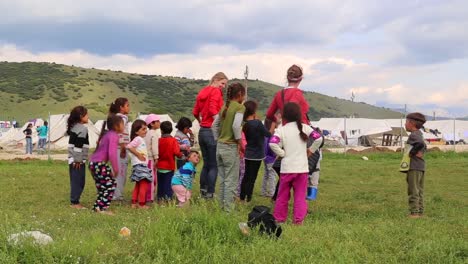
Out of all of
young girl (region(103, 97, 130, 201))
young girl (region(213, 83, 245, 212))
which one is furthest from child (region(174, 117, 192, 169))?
young girl (region(213, 83, 245, 212))

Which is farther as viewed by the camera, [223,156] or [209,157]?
[209,157]

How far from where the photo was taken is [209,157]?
Result: 7.63m

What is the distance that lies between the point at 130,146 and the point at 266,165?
8.13ft

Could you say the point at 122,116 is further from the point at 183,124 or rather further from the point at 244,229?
the point at 244,229

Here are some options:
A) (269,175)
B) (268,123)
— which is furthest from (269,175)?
(268,123)

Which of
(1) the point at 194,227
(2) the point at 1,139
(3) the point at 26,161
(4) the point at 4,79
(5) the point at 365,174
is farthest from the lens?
(4) the point at 4,79

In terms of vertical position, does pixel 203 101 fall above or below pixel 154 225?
above

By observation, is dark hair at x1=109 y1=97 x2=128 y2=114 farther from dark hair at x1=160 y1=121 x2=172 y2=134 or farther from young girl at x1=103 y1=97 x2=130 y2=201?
dark hair at x1=160 y1=121 x2=172 y2=134

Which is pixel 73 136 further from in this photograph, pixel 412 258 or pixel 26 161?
pixel 26 161

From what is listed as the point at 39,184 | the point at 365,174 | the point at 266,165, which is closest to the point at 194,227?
the point at 266,165

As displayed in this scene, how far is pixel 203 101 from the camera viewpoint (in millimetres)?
7629

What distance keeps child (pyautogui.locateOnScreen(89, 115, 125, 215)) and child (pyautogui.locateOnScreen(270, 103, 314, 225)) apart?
2382mm

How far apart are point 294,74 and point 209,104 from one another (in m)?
1.37

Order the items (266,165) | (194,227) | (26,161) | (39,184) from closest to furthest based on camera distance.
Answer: (194,227) < (266,165) < (39,184) < (26,161)
